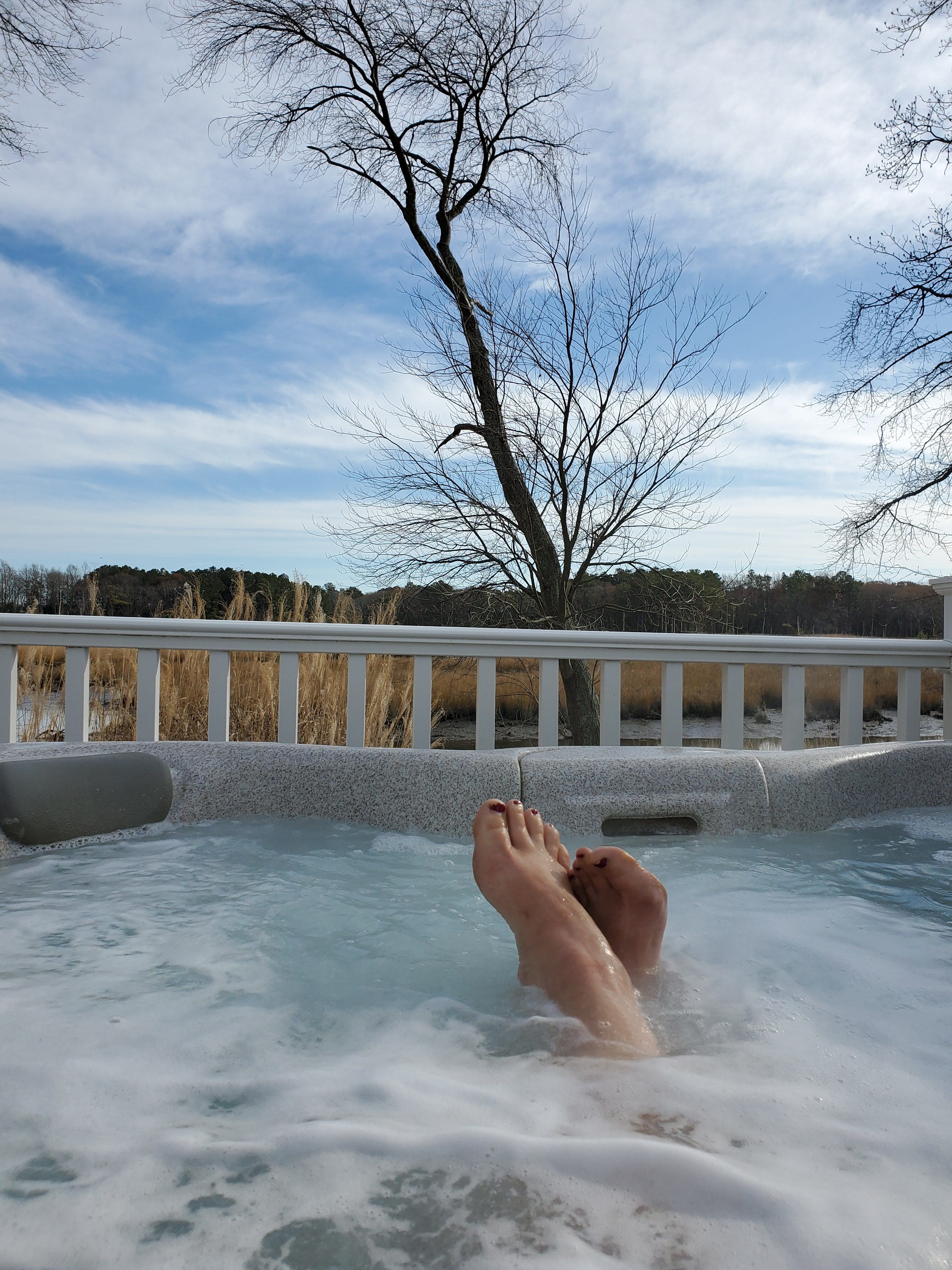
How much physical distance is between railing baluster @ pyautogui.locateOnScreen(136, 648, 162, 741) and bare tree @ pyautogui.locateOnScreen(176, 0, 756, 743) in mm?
2665

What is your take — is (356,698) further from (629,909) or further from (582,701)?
(582,701)

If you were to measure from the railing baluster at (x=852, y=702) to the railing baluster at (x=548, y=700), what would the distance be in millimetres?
1136

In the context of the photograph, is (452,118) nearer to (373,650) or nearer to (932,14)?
(932,14)

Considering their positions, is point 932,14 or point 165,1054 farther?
point 932,14

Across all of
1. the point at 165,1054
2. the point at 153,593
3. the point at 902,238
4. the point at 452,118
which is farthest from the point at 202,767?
the point at 902,238

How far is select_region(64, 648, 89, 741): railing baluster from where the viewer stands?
2594mm

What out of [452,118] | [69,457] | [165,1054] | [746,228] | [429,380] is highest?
[452,118]

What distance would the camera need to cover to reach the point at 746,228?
491 cm

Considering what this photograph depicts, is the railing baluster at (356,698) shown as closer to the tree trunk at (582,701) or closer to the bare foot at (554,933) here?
the bare foot at (554,933)

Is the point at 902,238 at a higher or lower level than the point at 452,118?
lower

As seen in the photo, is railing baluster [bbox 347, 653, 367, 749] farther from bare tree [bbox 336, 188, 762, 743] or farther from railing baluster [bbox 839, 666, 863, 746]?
bare tree [bbox 336, 188, 762, 743]

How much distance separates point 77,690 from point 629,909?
215 cm

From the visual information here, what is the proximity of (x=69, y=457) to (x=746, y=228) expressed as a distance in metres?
4.77

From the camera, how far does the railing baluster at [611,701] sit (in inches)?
107
